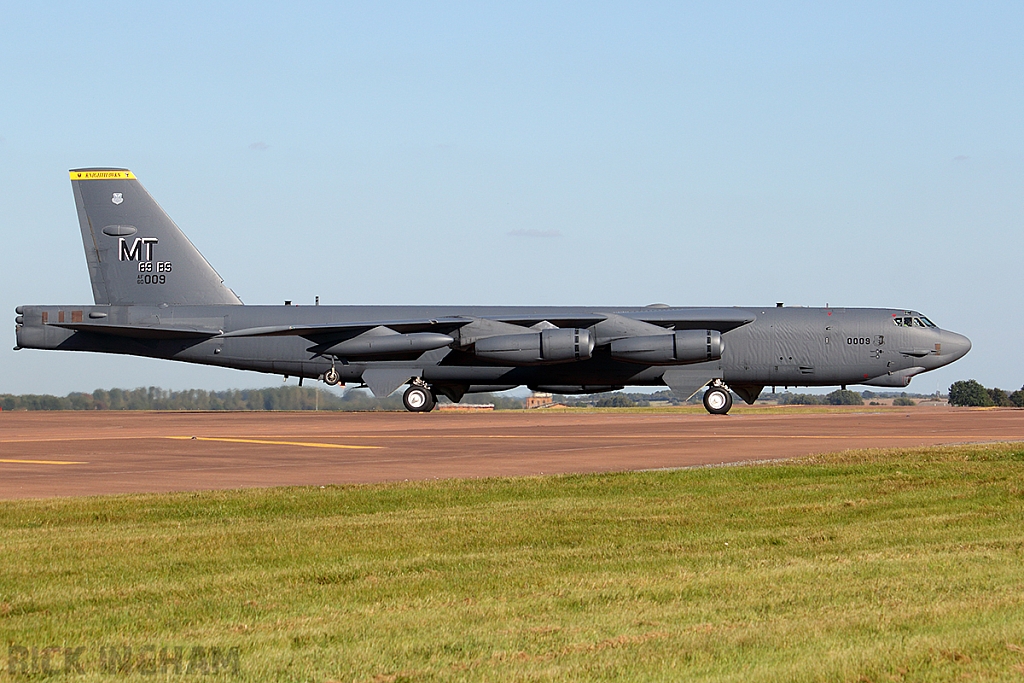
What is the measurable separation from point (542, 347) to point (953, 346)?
518 inches

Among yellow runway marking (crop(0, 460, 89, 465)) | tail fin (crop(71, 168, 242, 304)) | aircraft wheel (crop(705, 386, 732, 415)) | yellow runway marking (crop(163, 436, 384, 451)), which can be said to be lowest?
yellow runway marking (crop(0, 460, 89, 465))

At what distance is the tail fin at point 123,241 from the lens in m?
39.1

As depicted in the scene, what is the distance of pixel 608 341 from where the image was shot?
3806 cm

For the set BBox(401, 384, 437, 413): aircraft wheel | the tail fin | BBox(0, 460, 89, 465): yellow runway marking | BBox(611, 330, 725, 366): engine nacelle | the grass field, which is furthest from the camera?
BBox(401, 384, 437, 413): aircraft wheel

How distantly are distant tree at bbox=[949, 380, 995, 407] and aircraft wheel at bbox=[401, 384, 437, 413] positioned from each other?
51.7 meters

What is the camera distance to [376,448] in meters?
19.9

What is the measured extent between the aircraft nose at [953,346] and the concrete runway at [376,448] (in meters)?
7.89

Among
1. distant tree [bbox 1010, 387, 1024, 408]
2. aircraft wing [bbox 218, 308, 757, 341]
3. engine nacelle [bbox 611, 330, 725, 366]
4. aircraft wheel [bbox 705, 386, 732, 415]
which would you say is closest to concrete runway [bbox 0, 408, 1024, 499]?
engine nacelle [bbox 611, 330, 725, 366]

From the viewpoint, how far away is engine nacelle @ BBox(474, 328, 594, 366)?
36688mm

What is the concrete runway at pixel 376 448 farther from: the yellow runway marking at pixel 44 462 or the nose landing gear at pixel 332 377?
the nose landing gear at pixel 332 377

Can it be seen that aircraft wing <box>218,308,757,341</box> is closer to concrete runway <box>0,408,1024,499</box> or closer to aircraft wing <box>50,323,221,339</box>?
aircraft wing <box>50,323,221,339</box>

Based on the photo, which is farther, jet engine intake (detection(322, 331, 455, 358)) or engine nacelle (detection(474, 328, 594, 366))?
jet engine intake (detection(322, 331, 455, 358))

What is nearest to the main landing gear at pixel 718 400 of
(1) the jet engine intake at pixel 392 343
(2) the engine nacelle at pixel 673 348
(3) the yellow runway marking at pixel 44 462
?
(2) the engine nacelle at pixel 673 348

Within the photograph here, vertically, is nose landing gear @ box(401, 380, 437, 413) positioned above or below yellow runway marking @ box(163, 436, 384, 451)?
above
